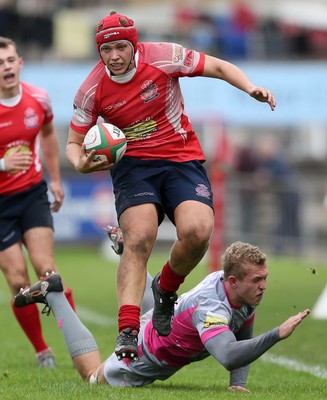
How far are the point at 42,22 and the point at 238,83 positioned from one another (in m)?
17.8

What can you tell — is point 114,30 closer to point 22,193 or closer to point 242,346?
point 22,193

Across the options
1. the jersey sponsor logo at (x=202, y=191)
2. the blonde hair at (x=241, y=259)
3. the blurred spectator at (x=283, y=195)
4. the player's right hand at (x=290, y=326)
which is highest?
the jersey sponsor logo at (x=202, y=191)

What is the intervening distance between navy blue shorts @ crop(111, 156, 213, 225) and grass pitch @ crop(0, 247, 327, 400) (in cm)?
111

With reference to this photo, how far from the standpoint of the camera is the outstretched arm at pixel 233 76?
788 centimetres

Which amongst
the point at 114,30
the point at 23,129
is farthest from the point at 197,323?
the point at 23,129

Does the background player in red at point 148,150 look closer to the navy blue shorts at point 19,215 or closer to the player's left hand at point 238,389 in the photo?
the player's left hand at point 238,389

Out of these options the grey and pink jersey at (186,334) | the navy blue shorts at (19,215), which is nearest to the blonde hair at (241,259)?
the grey and pink jersey at (186,334)

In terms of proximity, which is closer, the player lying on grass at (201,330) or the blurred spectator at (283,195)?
the player lying on grass at (201,330)

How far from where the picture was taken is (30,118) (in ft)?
32.5

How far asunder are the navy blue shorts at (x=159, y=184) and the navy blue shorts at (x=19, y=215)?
5.17 ft

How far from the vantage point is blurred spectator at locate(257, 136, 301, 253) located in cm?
2203

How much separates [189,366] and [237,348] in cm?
288

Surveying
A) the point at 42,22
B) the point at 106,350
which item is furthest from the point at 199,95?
the point at 106,350

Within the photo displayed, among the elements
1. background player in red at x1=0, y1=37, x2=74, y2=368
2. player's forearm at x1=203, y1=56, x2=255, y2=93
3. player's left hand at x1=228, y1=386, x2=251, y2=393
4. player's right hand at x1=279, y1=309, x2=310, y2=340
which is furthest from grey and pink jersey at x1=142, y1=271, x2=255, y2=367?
background player in red at x1=0, y1=37, x2=74, y2=368
